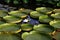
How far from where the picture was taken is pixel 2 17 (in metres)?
1.59

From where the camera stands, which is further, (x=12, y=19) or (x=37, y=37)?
(x=12, y=19)

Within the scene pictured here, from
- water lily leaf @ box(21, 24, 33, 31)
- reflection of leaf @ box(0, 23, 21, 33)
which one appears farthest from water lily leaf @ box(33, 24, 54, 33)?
reflection of leaf @ box(0, 23, 21, 33)

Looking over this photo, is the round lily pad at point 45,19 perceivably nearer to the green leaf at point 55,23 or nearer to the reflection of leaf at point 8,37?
the green leaf at point 55,23

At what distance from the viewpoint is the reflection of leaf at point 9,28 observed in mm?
1303

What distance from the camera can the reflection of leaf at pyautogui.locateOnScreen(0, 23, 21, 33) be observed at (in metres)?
1.30

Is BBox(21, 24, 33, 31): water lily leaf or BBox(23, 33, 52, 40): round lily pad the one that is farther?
BBox(21, 24, 33, 31): water lily leaf

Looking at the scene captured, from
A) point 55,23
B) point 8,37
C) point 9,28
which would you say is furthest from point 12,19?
point 55,23

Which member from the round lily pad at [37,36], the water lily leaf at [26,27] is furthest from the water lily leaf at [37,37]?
the water lily leaf at [26,27]

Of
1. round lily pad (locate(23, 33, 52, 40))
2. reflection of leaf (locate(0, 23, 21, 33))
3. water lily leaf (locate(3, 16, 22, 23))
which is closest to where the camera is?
round lily pad (locate(23, 33, 52, 40))

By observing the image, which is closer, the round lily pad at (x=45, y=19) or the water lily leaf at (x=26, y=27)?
the water lily leaf at (x=26, y=27)

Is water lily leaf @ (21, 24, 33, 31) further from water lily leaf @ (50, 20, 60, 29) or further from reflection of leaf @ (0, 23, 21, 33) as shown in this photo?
water lily leaf @ (50, 20, 60, 29)

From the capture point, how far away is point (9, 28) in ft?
4.37

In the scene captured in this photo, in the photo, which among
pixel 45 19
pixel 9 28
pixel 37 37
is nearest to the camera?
pixel 37 37

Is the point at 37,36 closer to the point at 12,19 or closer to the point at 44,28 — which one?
the point at 44,28
